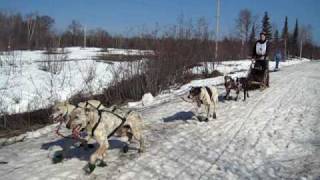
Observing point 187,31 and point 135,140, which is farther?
point 187,31

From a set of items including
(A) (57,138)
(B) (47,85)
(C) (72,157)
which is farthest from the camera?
(B) (47,85)

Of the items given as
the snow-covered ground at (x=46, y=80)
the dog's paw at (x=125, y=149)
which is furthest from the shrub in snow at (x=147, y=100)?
the dog's paw at (x=125, y=149)

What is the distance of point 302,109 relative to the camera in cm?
1401

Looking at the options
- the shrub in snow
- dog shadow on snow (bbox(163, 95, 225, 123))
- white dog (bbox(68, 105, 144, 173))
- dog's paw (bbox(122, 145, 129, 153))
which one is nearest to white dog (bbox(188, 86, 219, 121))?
dog shadow on snow (bbox(163, 95, 225, 123))

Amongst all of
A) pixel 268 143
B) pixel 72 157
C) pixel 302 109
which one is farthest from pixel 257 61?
pixel 72 157

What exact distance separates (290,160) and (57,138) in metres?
5.39

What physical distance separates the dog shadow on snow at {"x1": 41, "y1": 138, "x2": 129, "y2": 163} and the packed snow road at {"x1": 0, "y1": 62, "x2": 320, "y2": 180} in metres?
0.02

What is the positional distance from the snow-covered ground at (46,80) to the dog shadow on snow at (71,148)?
16.8ft

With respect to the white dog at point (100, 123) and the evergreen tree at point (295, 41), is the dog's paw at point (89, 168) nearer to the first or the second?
the white dog at point (100, 123)

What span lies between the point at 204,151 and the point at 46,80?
16.2 meters

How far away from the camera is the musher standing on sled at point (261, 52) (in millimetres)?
17852

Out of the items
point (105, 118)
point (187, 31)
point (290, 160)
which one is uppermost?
point (187, 31)

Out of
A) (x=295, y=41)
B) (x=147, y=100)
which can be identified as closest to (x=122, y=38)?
(x=147, y=100)

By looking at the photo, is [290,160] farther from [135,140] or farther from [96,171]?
[96,171]
